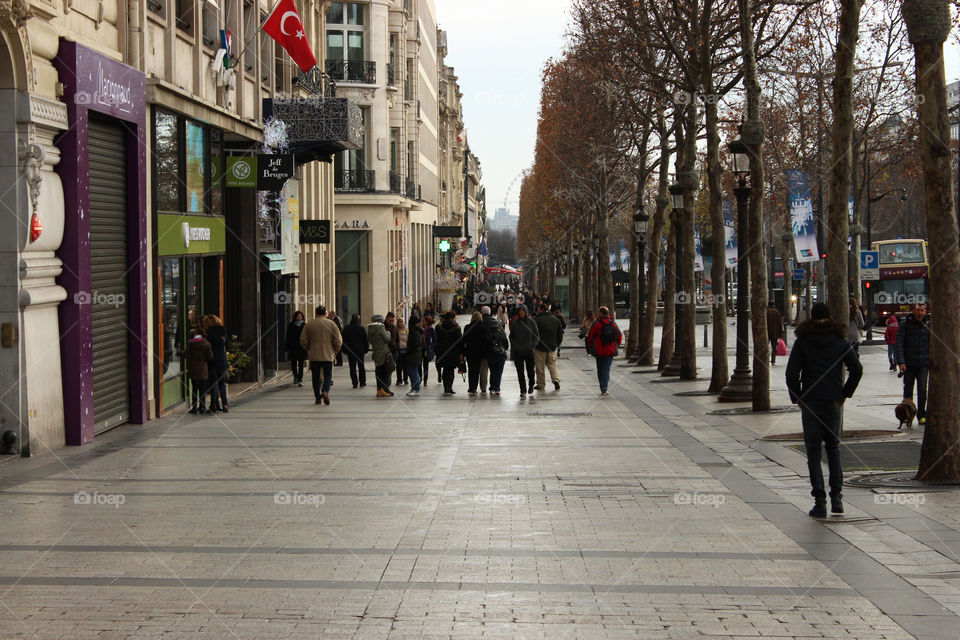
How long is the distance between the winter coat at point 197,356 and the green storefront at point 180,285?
19.7 inches

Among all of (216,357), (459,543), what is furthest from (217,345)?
(459,543)

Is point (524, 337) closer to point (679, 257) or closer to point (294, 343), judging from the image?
point (294, 343)

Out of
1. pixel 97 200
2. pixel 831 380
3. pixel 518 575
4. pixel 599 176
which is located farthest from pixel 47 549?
pixel 599 176

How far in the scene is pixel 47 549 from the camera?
8828mm

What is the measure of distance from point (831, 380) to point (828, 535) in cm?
145

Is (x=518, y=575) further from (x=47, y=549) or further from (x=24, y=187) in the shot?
(x=24, y=187)

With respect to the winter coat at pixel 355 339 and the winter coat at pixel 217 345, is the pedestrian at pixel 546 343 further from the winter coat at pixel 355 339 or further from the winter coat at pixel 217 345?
the winter coat at pixel 217 345

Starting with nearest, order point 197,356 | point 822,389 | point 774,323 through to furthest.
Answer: point 822,389 < point 197,356 < point 774,323

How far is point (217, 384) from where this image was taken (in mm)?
19750

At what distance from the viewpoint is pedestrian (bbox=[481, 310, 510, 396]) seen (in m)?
22.9

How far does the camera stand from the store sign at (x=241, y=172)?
24141 millimetres

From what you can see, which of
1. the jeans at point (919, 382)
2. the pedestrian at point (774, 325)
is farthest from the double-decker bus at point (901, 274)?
the jeans at point (919, 382)

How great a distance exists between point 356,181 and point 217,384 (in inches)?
1069

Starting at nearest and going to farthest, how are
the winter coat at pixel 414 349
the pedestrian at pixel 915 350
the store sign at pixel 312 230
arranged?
the pedestrian at pixel 915 350
the winter coat at pixel 414 349
the store sign at pixel 312 230
